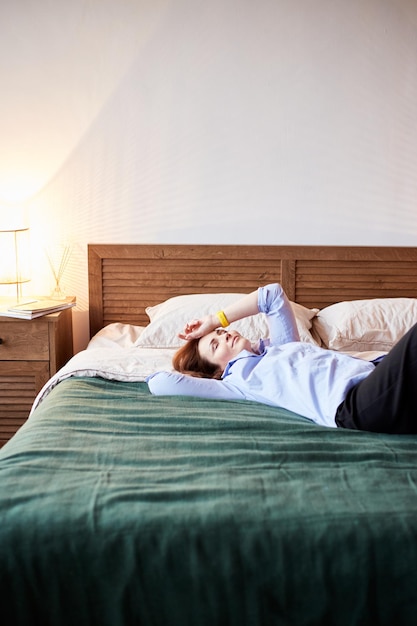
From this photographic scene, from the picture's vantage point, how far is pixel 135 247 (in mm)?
3125

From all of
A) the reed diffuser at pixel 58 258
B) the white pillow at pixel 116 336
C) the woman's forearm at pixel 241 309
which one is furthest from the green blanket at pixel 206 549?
the reed diffuser at pixel 58 258

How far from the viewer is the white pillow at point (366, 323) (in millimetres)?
2705

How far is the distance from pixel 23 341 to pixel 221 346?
96cm

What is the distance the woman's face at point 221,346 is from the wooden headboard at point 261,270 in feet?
3.02

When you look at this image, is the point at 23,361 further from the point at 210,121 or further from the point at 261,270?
the point at 210,121

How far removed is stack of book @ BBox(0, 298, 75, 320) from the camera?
2709mm

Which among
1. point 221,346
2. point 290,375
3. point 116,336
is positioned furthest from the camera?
point 116,336

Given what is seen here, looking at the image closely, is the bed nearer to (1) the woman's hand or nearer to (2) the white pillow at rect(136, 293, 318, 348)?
(1) the woman's hand

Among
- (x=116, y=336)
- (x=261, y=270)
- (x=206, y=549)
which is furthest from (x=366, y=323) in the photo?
(x=206, y=549)

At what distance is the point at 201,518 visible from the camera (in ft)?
4.33

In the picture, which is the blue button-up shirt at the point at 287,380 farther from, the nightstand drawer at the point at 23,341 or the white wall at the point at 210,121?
the white wall at the point at 210,121

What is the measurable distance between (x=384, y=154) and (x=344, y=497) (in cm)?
209

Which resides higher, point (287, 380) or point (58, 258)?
point (58, 258)

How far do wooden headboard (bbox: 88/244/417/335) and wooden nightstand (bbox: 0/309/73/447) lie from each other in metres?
0.45
